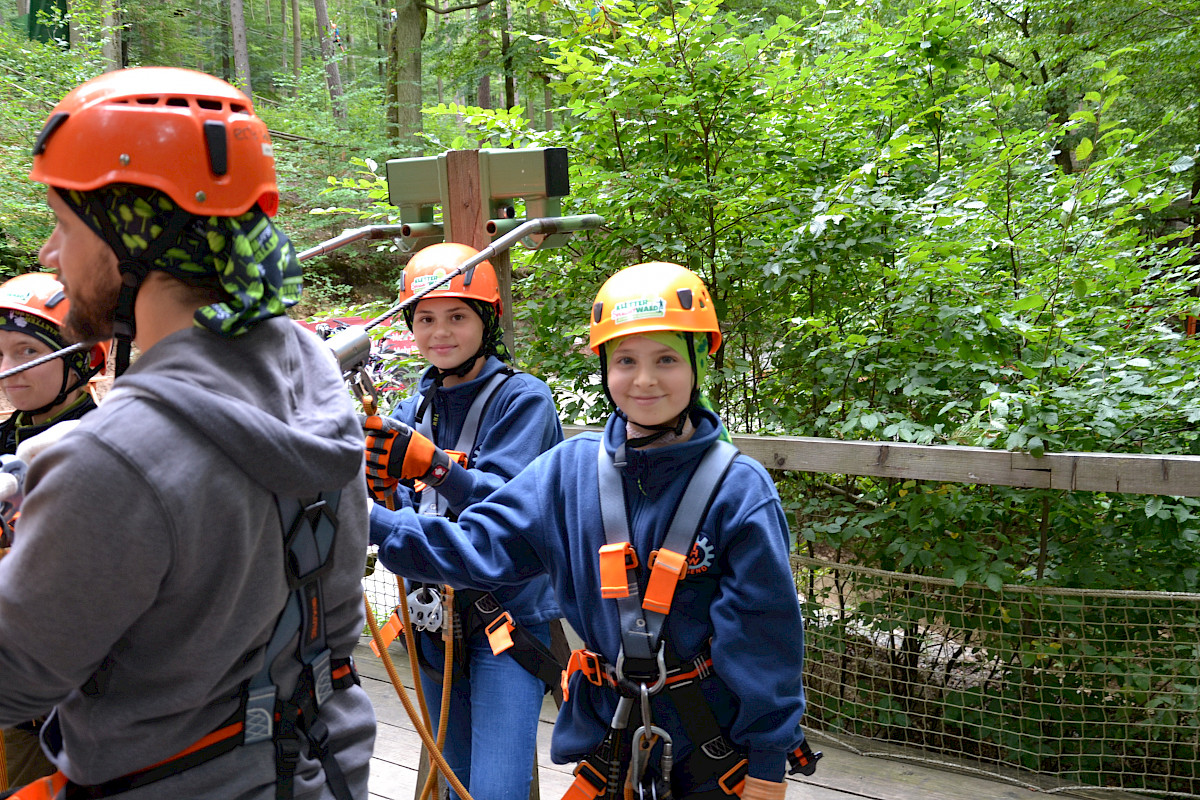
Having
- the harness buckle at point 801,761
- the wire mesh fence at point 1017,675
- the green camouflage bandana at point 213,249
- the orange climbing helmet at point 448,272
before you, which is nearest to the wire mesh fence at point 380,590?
the wire mesh fence at point 1017,675

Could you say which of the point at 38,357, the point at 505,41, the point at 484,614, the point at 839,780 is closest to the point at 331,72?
the point at 505,41

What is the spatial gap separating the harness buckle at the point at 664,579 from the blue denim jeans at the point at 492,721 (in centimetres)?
77

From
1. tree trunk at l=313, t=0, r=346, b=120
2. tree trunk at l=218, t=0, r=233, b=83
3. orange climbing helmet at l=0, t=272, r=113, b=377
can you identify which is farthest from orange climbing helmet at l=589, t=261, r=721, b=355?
tree trunk at l=218, t=0, r=233, b=83

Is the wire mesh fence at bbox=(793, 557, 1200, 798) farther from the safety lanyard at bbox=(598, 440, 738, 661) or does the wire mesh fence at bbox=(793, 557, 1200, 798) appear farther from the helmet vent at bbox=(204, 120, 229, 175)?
the helmet vent at bbox=(204, 120, 229, 175)

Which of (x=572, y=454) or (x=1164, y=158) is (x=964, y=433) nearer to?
(x=1164, y=158)

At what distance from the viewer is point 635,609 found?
1.77 metres

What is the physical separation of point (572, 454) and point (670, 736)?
0.67 metres

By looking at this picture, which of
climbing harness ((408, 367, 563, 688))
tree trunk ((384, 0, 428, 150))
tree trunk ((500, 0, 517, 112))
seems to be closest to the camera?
climbing harness ((408, 367, 563, 688))

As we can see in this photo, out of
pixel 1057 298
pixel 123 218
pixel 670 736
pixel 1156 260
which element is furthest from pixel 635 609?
pixel 1156 260

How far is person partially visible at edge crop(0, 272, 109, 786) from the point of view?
2145 millimetres

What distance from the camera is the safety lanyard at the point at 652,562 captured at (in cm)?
173

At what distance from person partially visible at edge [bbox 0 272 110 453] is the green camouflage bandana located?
1.30 meters

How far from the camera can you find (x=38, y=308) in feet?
7.19

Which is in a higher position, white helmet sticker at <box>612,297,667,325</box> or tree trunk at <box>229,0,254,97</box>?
tree trunk at <box>229,0,254,97</box>
